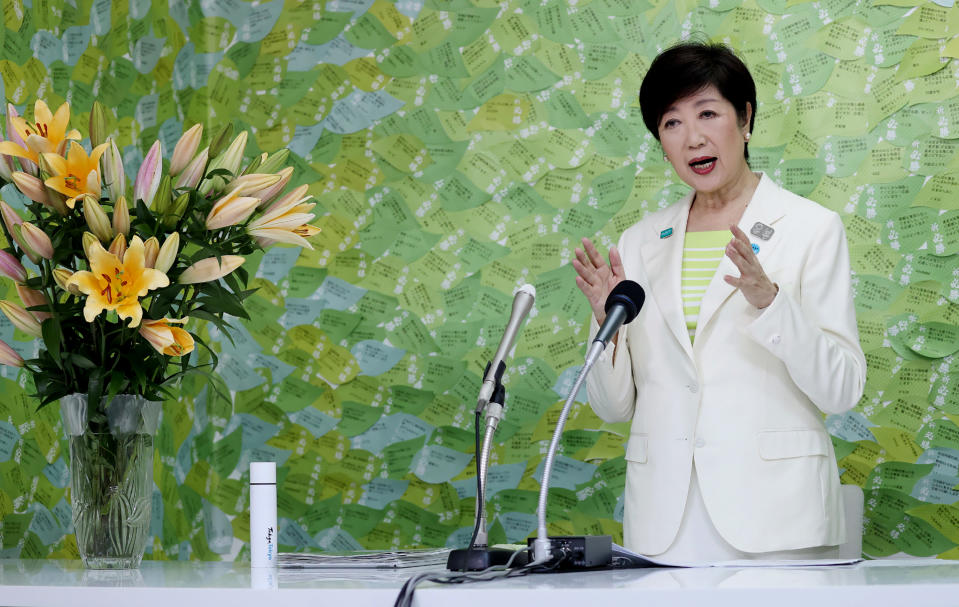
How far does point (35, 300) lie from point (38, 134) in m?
0.31

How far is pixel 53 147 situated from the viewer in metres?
1.84

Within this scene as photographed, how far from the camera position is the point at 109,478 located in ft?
5.96

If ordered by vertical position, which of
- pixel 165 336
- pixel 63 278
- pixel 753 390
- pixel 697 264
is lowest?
pixel 753 390

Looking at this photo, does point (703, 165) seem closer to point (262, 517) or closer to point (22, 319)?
point (262, 517)

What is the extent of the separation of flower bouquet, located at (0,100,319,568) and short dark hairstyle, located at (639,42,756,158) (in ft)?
3.43

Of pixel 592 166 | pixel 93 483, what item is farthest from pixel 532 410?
pixel 93 483

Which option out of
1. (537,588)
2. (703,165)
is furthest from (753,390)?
(537,588)

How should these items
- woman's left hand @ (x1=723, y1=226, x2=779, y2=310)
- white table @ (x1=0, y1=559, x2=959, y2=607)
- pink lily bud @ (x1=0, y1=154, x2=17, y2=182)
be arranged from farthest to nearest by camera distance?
woman's left hand @ (x1=723, y1=226, x2=779, y2=310) → pink lily bud @ (x1=0, y1=154, x2=17, y2=182) → white table @ (x1=0, y1=559, x2=959, y2=607)

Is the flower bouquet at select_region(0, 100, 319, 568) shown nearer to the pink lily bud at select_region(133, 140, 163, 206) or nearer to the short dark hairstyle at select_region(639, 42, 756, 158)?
the pink lily bud at select_region(133, 140, 163, 206)

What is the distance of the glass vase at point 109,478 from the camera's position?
5.92ft

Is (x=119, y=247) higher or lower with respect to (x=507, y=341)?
higher

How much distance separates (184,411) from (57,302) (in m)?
1.56

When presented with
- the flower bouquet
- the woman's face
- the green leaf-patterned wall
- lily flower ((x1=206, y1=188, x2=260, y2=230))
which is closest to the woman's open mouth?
the woman's face

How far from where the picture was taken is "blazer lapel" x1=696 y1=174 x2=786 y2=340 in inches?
90.2
